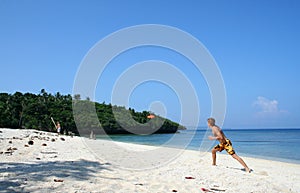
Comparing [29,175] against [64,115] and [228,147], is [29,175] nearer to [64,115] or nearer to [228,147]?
[228,147]

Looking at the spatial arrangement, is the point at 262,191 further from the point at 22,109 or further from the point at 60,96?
the point at 60,96

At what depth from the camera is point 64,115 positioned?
58.0 m

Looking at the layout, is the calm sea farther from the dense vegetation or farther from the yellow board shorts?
the dense vegetation

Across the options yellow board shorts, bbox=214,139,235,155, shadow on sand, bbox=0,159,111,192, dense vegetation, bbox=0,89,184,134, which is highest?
dense vegetation, bbox=0,89,184,134

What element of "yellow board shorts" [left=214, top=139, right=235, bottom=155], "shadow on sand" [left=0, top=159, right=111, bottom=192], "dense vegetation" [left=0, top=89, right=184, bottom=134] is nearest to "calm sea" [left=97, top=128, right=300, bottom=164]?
"yellow board shorts" [left=214, top=139, right=235, bottom=155]

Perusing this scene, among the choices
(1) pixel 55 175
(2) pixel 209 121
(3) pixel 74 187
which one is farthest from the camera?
(2) pixel 209 121

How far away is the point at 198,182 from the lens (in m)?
6.22

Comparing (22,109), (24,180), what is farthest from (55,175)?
(22,109)

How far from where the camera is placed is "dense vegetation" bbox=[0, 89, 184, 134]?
50816mm

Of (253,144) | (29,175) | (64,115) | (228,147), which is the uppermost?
(64,115)

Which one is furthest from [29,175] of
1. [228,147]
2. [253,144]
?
[253,144]

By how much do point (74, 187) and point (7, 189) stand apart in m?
1.04

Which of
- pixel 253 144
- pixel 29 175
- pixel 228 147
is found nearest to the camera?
pixel 29 175

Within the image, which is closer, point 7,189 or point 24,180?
point 7,189
